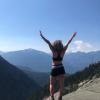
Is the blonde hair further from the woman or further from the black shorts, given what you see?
the black shorts

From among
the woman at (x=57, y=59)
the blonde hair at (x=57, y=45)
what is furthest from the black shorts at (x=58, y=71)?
the blonde hair at (x=57, y=45)

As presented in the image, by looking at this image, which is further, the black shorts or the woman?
the black shorts

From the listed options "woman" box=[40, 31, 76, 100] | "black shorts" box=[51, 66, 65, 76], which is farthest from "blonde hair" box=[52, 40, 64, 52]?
"black shorts" box=[51, 66, 65, 76]

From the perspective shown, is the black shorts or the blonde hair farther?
the black shorts

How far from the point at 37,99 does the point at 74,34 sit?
432ft

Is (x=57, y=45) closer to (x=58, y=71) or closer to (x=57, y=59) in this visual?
(x=57, y=59)

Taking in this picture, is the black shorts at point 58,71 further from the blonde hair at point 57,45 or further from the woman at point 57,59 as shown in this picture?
the blonde hair at point 57,45

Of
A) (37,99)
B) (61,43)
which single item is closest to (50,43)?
(61,43)

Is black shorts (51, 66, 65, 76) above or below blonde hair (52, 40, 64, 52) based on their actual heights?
below

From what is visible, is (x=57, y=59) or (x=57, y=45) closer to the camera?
(x=57, y=45)

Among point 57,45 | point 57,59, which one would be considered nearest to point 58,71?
point 57,59

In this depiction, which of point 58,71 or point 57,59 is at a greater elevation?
point 57,59

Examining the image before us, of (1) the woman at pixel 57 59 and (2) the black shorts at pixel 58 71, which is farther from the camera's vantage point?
(2) the black shorts at pixel 58 71

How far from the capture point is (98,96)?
43.5 ft
